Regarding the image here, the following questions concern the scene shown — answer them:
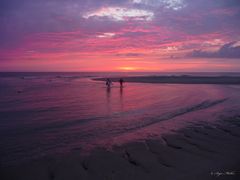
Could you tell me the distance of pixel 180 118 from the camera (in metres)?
15.5

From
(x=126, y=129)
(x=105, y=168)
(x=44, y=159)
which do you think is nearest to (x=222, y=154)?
(x=105, y=168)

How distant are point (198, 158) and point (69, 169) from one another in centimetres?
437

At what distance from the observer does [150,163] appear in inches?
322

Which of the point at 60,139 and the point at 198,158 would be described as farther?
the point at 60,139

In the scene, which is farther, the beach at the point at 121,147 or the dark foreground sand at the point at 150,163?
the beach at the point at 121,147

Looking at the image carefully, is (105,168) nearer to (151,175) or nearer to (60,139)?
(151,175)

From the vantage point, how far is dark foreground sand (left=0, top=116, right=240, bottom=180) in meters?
7.27

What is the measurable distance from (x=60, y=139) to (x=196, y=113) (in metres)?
10.1

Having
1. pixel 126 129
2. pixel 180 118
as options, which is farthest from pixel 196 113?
pixel 126 129

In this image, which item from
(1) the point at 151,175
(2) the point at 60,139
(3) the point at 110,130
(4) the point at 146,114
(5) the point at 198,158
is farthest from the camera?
(4) the point at 146,114

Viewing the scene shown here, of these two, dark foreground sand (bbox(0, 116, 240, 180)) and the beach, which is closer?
dark foreground sand (bbox(0, 116, 240, 180))

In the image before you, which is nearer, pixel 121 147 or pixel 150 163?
pixel 150 163

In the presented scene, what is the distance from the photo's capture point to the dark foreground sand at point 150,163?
7.27 meters

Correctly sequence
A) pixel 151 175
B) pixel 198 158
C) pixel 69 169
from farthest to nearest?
pixel 198 158 < pixel 69 169 < pixel 151 175
